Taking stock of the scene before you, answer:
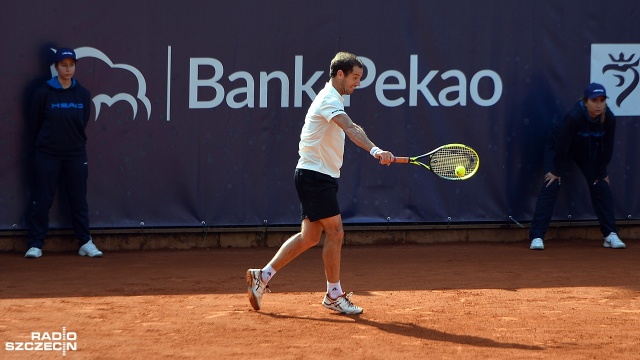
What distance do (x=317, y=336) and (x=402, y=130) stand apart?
4.09 m

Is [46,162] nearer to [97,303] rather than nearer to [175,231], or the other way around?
[175,231]

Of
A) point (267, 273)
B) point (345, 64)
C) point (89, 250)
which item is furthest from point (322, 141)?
point (89, 250)

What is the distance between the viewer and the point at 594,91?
961 cm

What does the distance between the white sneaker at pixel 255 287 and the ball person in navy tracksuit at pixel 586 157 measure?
12.7 ft

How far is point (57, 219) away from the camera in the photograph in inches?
377

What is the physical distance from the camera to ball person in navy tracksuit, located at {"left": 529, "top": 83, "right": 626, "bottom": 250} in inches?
384

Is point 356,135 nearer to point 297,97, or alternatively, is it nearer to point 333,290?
point 333,290

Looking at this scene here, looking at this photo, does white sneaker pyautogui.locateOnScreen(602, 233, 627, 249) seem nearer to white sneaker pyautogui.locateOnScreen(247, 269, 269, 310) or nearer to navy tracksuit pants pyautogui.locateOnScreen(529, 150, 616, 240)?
navy tracksuit pants pyautogui.locateOnScreen(529, 150, 616, 240)

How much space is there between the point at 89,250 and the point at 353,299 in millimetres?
3025

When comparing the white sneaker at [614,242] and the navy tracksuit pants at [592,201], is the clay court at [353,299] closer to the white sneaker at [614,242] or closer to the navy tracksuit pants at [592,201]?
the white sneaker at [614,242]

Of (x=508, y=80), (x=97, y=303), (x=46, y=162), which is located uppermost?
(x=508, y=80)

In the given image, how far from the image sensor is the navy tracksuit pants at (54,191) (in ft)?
30.3

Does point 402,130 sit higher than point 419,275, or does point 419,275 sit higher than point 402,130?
point 402,130

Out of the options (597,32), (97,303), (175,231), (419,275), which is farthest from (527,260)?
(97,303)
